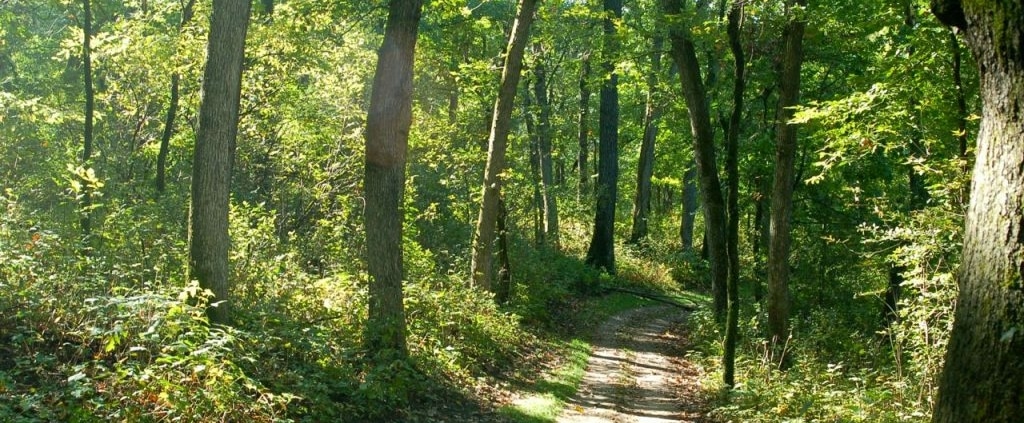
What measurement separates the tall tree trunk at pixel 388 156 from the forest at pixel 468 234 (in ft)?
0.12

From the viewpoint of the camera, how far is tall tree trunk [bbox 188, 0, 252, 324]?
838cm

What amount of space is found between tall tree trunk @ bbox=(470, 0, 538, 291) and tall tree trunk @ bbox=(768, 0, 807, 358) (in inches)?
194

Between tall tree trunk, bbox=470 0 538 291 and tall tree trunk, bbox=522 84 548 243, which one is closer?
tall tree trunk, bbox=470 0 538 291

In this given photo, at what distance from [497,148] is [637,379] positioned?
17.3 feet

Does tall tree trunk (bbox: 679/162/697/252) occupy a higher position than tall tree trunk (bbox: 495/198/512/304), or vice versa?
A: tall tree trunk (bbox: 679/162/697/252)

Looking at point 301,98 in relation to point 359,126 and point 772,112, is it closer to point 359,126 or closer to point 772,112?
point 359,126

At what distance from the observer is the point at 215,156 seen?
27.9 feet

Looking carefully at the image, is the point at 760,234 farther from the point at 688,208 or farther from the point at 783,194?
the point at 688,208

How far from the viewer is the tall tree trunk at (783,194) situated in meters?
12.8

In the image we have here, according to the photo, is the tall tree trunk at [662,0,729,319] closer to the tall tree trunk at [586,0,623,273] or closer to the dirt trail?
the dirt trail

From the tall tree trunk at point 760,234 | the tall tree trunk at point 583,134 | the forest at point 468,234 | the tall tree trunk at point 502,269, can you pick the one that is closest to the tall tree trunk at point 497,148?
the forest at point 468,234

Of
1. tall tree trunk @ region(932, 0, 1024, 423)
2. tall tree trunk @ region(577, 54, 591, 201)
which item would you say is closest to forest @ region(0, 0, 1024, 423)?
tall tree trunk @ region(932, 0, 1024, 423)

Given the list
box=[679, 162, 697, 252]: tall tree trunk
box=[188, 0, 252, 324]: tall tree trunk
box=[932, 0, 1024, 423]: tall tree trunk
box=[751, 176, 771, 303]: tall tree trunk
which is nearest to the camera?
box=[932, 0, 1024, 423]: tall tree trunk

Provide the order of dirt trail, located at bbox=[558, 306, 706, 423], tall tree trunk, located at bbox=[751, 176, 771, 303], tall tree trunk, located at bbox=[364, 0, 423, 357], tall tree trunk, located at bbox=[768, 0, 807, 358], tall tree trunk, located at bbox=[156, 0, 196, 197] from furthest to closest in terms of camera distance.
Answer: tall tree trunk, located at bbox=[751, 176, 771, 303] → tall tree trunk, located at bbox=[156, 0, 196, 197] → tall tree trunk, located at bbox=[768, 0, 807, 358] → dirt trail, located at bbox=[558, 306, 706, 423] → tall tree trunk, located at bbox=[364, 0, 423, 357]
